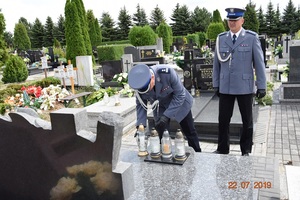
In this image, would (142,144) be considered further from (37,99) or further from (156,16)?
(156,16)

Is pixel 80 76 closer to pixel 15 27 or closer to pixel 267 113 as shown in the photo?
pixel 267 113

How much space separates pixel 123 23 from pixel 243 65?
40.4 meters

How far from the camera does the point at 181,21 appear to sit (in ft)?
144

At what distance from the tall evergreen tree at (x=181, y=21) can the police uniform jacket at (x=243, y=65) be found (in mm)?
41561

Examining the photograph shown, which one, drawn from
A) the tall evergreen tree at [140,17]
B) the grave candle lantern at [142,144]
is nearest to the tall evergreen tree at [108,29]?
the tall evergreen tree at [140,17]

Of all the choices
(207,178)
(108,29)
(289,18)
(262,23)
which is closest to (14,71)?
(207,178)

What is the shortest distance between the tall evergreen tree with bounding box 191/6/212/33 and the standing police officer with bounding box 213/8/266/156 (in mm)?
41126

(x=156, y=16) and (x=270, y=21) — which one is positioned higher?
(x=156, y=16)

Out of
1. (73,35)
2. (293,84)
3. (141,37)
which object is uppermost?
(141,37)

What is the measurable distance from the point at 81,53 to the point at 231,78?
10.3 meters

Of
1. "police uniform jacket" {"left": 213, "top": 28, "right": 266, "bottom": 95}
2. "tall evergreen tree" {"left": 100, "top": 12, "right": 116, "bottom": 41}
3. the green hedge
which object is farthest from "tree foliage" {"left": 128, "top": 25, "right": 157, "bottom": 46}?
"tall evergreen tree" {"left": 100, "top": 12, "right": 116, "bottom": 41}

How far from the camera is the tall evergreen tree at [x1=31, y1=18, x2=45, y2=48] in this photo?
4366cm

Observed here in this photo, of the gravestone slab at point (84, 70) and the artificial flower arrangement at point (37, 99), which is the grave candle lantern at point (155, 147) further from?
the gravestone slab at point (84, 70)

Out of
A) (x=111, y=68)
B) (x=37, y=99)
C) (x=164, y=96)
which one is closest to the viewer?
(x=164, y=96)
